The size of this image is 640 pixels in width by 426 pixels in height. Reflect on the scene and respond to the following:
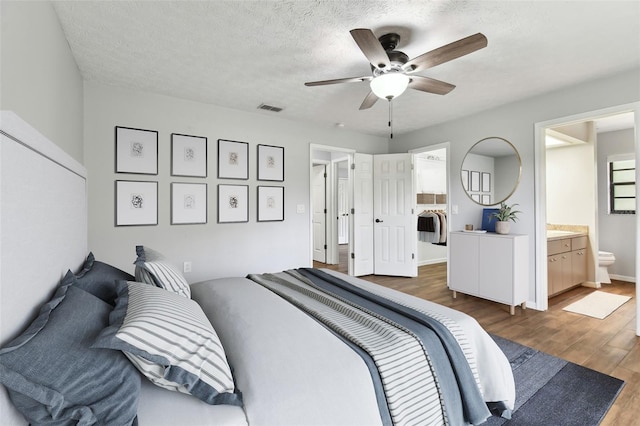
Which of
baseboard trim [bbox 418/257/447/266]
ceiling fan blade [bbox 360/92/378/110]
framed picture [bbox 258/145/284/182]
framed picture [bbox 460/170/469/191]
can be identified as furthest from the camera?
Result: baseboard trim [bbox 418/257/447/266]

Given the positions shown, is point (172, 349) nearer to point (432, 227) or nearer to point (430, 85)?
point (430, 85)

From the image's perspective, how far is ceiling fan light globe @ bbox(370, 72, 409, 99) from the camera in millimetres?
2225

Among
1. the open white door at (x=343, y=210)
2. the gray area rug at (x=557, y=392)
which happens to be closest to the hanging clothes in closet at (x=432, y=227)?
Result: the open white door at (x=343, y=210)

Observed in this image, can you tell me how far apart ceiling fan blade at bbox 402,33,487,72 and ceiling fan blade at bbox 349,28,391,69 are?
204 mm

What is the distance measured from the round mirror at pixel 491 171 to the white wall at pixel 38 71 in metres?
4.35

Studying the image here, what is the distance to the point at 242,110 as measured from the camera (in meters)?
3.89

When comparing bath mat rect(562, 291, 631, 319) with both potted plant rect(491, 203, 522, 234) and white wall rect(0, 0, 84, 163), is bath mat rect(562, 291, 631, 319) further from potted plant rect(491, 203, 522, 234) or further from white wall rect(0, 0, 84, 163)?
white wall rect(0, 0, 84, 163)

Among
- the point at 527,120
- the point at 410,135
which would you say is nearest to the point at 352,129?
the point at 410,135

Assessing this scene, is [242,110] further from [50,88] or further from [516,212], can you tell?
[516,212]

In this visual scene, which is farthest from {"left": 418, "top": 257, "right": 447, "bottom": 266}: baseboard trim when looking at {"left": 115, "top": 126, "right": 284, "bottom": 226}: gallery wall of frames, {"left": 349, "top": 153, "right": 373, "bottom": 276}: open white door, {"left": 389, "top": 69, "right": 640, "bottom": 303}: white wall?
{"left": 115, "top": 126, "right": 284, "bottom": 226}: gallery wall of frames

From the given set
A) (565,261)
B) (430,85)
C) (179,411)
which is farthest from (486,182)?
(179,411)

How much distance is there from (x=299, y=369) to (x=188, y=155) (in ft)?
10.3

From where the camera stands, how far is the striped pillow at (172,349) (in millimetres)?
875

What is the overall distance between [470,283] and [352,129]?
112 inches
